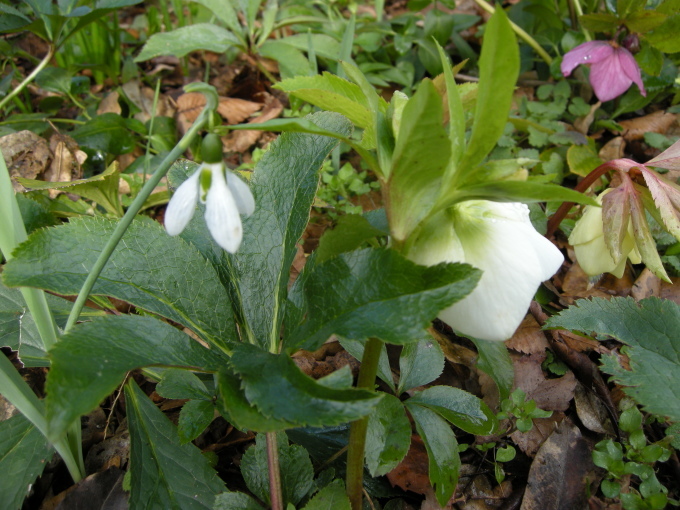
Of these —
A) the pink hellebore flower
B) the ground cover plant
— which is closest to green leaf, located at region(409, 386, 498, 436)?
the ground cover plant

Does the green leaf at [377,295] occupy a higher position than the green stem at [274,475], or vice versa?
the green leaf at [377,295]

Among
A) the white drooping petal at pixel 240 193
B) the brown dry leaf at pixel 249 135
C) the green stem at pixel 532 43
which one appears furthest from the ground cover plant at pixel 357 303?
the brown dry leaf at pixel 249 135

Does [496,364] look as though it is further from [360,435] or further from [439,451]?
[360,435]

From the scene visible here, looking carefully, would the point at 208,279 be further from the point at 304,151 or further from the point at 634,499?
the point at 634,499

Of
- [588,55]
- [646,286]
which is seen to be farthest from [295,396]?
[588,55]

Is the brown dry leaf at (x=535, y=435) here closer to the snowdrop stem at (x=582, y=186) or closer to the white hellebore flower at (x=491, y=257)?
the snowdrop stem at (x=582, y=186)

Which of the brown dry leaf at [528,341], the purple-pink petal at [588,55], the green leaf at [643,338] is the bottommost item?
the brown dry leaf at [528,341]

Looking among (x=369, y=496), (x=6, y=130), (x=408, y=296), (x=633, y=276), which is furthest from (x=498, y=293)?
(x=6, y=130)
